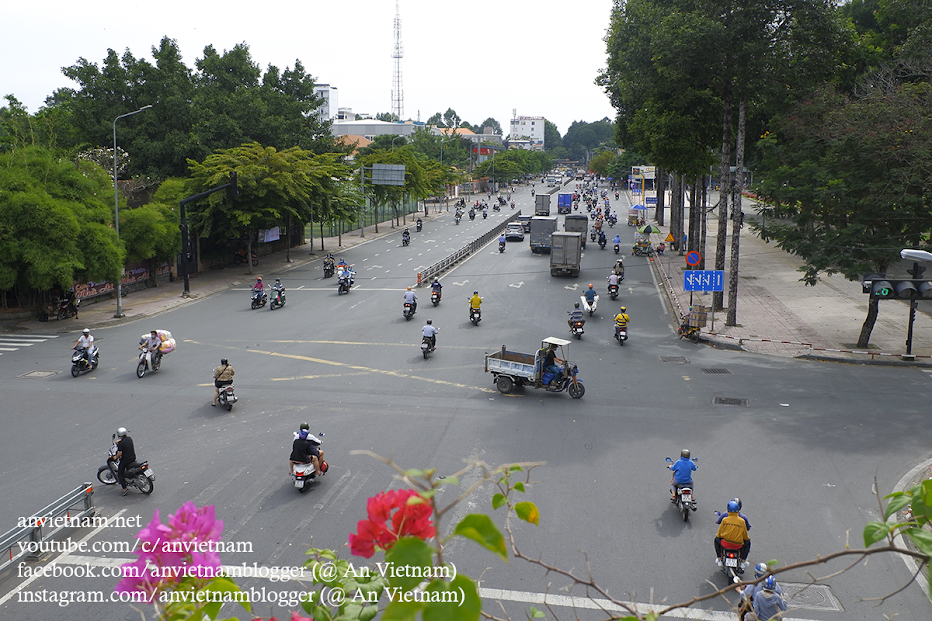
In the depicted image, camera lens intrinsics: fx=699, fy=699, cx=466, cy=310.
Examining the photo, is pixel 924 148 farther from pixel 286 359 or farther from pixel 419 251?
pixel 419 251

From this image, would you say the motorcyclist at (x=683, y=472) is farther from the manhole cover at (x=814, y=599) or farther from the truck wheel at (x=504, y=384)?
the truck wheel at (x=504, y=384)

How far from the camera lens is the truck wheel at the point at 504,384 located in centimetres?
1828

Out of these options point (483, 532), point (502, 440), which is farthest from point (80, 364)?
point (483, 532)

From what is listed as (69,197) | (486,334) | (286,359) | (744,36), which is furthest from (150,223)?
(744,36)

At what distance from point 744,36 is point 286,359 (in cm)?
1884

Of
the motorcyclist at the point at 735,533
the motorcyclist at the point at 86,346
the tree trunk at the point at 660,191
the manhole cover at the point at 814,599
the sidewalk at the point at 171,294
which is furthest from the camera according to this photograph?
the tree trunk at the point at 660,191

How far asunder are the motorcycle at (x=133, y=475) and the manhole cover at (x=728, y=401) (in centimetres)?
1278

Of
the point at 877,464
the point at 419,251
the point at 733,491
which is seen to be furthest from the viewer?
the point at 419,251

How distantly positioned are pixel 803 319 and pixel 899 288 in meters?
7.83

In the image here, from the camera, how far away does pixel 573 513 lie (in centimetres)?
1149

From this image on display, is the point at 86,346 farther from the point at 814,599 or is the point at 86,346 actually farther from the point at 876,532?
the point at 876,532

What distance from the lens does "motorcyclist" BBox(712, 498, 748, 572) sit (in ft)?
30.7

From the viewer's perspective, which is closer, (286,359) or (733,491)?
(733,491)

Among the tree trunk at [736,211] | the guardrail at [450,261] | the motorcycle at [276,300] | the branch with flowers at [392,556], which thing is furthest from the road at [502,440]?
the guardrail at [450,261]
